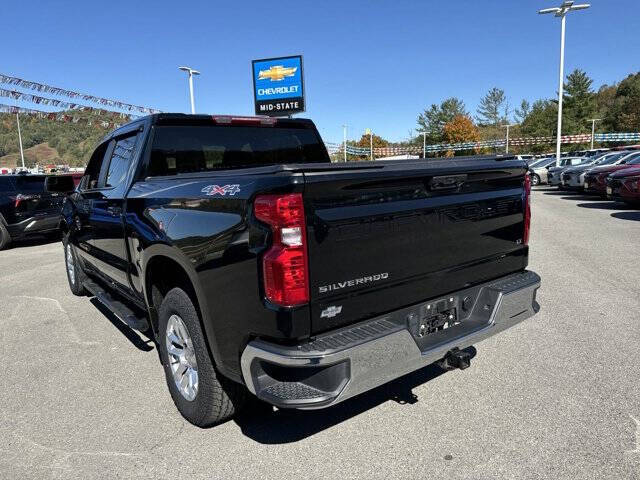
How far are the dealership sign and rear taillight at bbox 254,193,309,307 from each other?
71.0 ft

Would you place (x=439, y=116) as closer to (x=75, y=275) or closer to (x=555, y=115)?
(x=555, y=115)

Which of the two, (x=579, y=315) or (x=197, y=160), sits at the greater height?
(x=197, y=160)

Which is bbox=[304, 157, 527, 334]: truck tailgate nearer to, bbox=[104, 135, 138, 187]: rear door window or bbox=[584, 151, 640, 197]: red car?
bbox=[104, 135, 138, 187]: rear door window

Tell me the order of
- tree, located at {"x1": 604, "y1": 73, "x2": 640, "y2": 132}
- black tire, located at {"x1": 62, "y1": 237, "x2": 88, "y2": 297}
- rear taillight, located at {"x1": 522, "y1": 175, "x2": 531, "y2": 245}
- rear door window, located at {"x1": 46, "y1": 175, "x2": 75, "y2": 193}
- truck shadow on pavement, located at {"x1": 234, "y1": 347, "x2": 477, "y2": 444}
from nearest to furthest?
truck shadow on pavement, located at {"x1": 234, "y1": 347, "x2": 477, "y2": 444}, rear taillight, located at {"x1": 522, "y1": 175, "x2": 531, "y2": 245}, rear door window, located at {"x1": 46, "y1": 175, "x2": 75, "y2": 193}, black tire, located at {"x1": 62, "y1": 237, "x2": 88, "y2": 297}, tree, located at {"x1": 604, "y1": 73, "x2": 640, "y2": 132}

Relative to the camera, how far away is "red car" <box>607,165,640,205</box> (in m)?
12.2

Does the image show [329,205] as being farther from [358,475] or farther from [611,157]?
[611,157]

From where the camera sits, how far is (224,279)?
2.44m

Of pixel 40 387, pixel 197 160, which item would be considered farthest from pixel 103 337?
pixel 197 160

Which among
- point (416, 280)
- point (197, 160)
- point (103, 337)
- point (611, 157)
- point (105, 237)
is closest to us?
point (416, 280)

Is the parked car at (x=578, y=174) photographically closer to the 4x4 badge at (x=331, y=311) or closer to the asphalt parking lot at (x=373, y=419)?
the asphalt parking lot at (x=373, y=419)

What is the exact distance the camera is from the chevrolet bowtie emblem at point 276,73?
2309cm

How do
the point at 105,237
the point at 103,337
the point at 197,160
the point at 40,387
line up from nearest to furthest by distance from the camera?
1. the point at 40,387
2. the point at 197,160
3. the point at 105,237
4. the point at 103,337

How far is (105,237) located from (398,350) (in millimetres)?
3094

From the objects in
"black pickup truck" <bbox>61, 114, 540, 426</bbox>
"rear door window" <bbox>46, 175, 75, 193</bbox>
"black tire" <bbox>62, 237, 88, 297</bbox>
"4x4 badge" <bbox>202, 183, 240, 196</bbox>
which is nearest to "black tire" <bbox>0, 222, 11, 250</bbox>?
"black tire" <bbox>62, 237, 88, 297</bbox>
